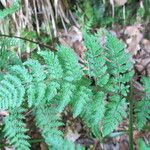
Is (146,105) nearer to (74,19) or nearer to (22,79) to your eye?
(22,79)

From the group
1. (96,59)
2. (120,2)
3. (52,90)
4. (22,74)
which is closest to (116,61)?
(96,59)

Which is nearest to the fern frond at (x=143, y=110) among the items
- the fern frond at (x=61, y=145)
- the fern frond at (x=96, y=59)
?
the fern frond at (x=96, y=59)

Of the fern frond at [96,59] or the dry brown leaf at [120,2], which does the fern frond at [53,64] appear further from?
the dry brown leaf at [120,2]

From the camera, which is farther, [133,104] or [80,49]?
[80,49]

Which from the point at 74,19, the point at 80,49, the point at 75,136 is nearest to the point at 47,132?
the point at 75,136

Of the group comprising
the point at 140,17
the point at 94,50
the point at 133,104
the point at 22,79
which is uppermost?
the point at 140,17

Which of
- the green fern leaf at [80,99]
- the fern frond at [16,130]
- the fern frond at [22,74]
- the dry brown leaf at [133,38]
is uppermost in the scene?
the dry brown leaf at [133,38]

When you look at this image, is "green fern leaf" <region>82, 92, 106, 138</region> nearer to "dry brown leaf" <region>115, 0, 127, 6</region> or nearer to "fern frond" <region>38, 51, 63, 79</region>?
"fern frond" <region>38, 51, 63, 79</region>
